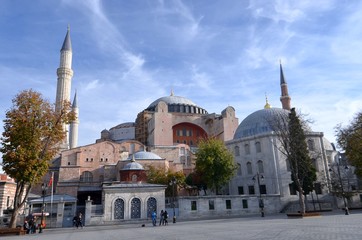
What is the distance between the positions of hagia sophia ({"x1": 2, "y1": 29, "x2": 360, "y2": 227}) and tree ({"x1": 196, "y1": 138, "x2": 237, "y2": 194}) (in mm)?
3398

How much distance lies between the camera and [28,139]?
18234 millimetres

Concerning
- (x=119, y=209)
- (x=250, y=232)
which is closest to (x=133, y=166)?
(x=119, y=209)

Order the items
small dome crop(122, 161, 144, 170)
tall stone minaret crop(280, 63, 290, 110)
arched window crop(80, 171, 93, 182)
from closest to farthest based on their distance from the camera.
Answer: small dome crop(122, 161, 144, 170), arched window crop(80, 171, 93, 182), tall stone minaret crop(280, 63, 290, 110)

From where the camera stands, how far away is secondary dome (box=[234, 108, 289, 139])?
122 feet

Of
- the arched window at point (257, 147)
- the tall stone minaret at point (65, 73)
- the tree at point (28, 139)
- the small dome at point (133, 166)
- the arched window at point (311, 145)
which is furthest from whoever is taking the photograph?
the tall stone minaret at point (65, 73)

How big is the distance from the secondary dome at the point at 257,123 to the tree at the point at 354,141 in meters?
8.36

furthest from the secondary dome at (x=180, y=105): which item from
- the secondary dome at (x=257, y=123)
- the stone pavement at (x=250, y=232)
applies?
the stone pavement at (x=250, y=232)

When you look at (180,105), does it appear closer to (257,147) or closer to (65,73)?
(65,73)

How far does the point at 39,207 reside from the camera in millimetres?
28375

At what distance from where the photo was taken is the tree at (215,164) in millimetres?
31159

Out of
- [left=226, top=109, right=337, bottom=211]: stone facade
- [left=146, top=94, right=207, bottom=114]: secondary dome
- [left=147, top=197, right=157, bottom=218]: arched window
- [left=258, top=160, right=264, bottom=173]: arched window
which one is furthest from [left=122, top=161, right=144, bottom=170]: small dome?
[left=146, top=94, right=207, bottom=114]: secondary dome

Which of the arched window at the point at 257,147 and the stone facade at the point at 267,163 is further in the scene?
the arched window at the point at 257,147

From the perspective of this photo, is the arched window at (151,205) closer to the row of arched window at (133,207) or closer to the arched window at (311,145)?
the row of arched window at (133,207)

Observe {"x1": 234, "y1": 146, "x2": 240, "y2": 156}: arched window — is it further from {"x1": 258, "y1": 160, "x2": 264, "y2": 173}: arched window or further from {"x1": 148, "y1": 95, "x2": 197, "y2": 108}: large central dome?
{"x1": 148, "y1": 95, "x2": 197, "y2": 108}: large central dome
